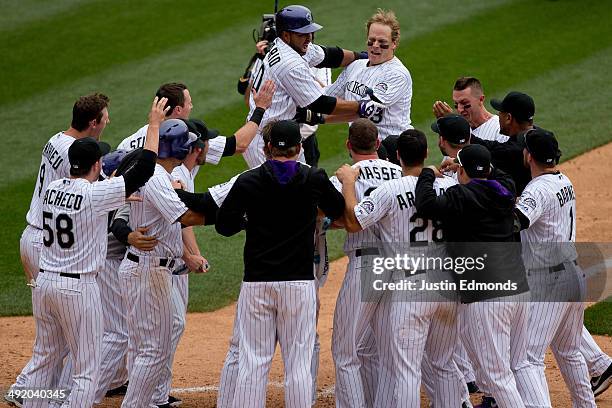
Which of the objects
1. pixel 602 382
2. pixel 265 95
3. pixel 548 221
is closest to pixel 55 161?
pixel 265 95

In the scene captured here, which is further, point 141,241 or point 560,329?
point 560,329

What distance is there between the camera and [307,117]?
313 inches

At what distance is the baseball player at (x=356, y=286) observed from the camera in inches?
278

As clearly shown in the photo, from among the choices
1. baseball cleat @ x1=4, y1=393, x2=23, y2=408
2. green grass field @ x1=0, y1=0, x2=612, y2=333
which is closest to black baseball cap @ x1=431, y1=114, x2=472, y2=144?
baseball cleat @ x1=4, y1=393, x2=23, y2=408

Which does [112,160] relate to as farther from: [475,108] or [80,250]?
[475,108]

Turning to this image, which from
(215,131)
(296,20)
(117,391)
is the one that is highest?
(296,20)

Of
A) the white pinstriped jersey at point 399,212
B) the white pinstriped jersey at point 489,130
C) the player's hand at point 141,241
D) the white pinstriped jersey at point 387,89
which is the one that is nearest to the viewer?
the white pinstriped jersey at point 399,212

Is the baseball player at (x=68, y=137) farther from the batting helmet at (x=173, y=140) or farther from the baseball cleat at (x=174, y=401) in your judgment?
the baseball cleat at (x=174, y=401)

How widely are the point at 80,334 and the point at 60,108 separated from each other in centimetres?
820

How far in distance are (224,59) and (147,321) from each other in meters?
8.99

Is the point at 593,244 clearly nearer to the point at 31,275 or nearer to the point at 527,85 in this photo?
the point at 527,85

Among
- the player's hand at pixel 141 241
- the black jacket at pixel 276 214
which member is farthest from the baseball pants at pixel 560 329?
the player's hand at pixel 141 241

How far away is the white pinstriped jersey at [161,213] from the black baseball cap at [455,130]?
174cm

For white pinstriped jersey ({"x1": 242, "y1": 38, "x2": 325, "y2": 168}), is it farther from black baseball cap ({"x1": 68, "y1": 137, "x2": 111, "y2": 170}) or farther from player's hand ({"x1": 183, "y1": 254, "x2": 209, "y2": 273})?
black baseball cap ({"x1": 68, "y1": 137, "x2": 111, "y2": 170})
